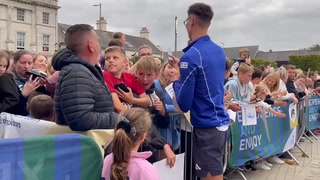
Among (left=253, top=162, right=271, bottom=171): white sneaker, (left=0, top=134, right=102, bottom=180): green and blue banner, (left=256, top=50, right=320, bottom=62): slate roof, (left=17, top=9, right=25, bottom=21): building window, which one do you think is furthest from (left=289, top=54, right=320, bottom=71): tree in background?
(left=0, top=134, right=102, bottom=180): green and blue banner

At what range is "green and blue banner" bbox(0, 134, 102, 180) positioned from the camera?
2.09m

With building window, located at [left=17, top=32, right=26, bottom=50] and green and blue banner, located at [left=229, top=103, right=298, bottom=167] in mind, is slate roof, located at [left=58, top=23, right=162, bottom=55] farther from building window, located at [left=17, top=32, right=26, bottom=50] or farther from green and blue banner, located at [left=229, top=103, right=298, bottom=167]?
green and blue banner, located at [left=229, top=103, right=298, bottom=167]

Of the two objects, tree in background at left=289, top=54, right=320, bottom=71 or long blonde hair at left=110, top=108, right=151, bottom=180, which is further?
tree in background at left=289, top=54, right=320, bottom=71

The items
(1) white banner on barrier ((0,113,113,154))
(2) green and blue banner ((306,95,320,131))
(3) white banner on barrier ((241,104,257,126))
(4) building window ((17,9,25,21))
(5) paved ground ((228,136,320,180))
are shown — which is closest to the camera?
(1) white banner on barrier ((0,113,113,154))

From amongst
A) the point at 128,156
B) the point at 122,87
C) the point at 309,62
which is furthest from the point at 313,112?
the point at 309,62

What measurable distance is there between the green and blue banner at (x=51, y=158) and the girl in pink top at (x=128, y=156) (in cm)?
13

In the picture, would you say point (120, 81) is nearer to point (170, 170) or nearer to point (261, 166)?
point (170, 170)

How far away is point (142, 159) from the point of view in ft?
8.25

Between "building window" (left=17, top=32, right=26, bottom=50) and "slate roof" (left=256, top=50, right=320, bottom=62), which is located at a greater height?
"slate roof" (left=256, top=50, right=320, bottom=62)

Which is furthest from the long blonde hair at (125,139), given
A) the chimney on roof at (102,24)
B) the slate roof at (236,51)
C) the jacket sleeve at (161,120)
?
the slate roof at (236,51)

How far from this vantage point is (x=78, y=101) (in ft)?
8.16

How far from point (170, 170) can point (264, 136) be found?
334 cm

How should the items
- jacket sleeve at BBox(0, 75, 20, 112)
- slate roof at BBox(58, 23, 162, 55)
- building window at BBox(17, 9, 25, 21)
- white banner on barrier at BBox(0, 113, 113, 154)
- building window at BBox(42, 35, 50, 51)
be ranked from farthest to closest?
slate roof at BBox(58, 23, 162, 55) → building window at BBox(42, 35, 50, 51) → building window at BBox(17, 9, 25, 21) → jacket sleeve at BBox(0, 75, 20, 112) → white banner on barrier at BBox(0, 113, 113, 154)

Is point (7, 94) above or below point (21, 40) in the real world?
below
